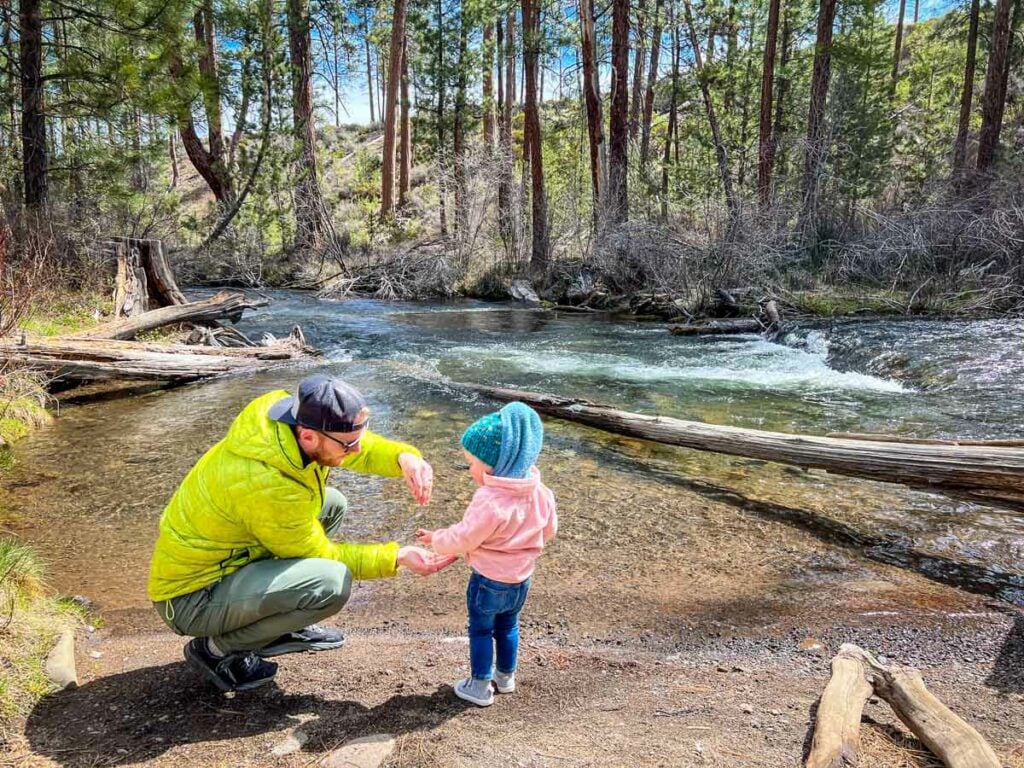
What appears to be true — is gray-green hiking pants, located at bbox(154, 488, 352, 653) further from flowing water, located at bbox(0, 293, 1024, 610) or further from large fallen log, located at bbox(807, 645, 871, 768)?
large fallen log, located at bbox(807, 645, 871, 768)

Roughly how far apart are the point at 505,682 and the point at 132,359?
707cm

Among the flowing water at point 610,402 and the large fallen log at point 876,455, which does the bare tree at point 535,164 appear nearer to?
A: the flowing water at point 610,402

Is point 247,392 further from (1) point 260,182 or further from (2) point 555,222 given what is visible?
(1) point 260,182

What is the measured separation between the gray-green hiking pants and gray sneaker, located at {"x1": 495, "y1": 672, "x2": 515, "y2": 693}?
0.70m

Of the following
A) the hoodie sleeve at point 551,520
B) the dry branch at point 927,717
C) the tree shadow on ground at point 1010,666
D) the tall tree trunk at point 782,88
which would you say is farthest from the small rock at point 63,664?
the tall tree trunk at point 782,88

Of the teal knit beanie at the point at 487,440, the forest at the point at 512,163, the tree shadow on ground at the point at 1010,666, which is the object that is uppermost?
the forest at the point at 512,163

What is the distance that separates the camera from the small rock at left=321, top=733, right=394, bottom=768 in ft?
7.53

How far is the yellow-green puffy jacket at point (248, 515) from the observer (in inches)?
96.1

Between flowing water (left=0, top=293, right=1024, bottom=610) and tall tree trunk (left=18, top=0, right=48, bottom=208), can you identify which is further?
tall tree trunk (left=18, top=0, right=48, bottom=208)

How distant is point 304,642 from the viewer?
113 inches

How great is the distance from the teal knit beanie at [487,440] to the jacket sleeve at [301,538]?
1.58ft

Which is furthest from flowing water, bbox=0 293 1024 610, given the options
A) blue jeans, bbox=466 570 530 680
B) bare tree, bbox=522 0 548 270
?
bare tree, bbox=522 0 548 270

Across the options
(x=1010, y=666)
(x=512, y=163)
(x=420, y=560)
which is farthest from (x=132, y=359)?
(x=512, y=163)

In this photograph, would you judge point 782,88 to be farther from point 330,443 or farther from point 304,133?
point 330,443
